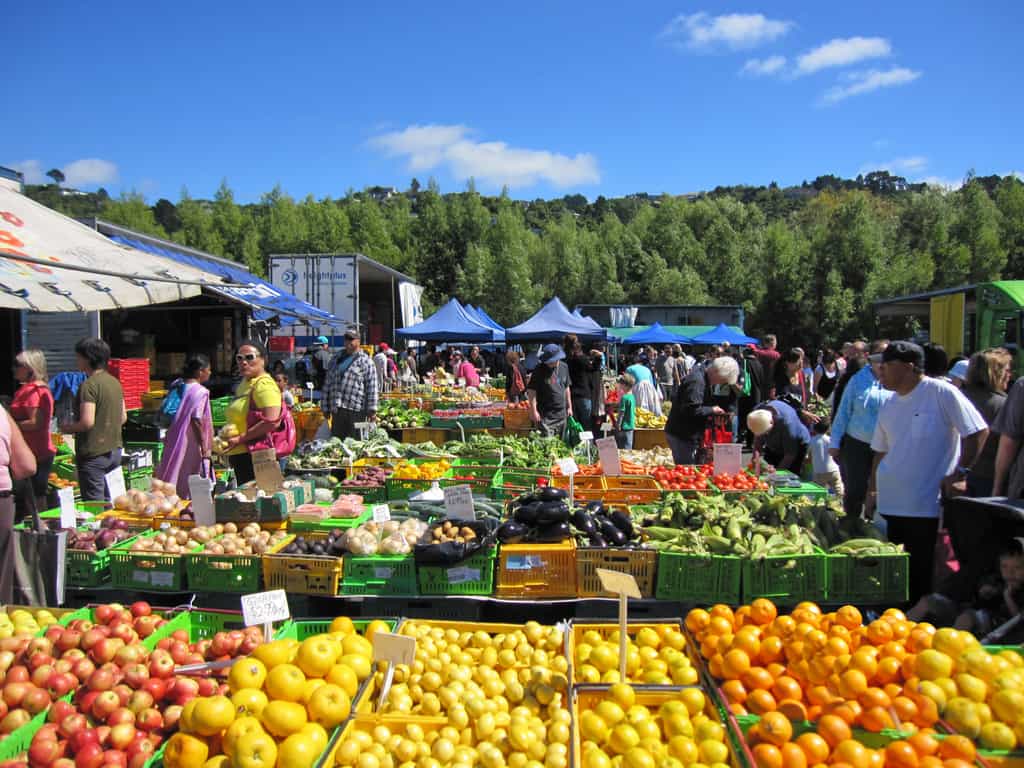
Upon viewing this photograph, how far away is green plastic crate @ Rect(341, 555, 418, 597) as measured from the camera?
4105 mm

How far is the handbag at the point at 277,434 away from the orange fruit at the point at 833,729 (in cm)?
456

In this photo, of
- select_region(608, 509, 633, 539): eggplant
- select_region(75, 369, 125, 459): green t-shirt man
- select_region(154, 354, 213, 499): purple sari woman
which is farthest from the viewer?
select_region(154, 354, 213, 499): purple sari woman

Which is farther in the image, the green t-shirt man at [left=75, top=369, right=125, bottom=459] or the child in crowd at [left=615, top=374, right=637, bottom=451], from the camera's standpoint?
the child in crowd at [left=615, top=374, right=637, bottom=451]

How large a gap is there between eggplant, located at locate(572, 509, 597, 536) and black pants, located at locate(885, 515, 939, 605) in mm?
1806

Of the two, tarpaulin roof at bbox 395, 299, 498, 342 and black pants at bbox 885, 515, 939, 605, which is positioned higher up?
tarpaulin roof at bbox 395, 299, 498, 342

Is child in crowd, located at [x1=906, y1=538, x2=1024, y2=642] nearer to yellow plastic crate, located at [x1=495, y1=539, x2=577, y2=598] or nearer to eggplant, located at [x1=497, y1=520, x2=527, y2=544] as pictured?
yellow plastic crate, located at [x1=495, y1=539, x2=577, y2=598]

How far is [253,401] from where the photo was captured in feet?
18.7

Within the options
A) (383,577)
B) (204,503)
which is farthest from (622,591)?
(204,503)

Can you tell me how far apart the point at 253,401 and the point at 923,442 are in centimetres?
481

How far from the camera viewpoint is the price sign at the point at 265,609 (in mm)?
2920

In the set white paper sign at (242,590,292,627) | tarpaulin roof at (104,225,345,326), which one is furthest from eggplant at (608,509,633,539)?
tarpaulin roof at (104,225,345,326)

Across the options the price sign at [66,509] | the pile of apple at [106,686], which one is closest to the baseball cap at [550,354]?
the price sign at [66,509]

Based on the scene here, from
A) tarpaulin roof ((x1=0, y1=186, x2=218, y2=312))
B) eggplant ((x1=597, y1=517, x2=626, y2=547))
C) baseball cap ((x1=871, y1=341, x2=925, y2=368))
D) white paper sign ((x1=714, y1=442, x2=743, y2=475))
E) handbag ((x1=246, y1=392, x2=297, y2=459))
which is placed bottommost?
eggplant ((x1=597, y1=517, x2=626, y2=547))

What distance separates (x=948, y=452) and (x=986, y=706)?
2.17 meters
